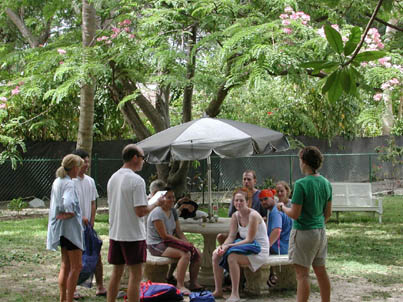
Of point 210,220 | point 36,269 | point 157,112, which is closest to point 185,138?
point 210,220

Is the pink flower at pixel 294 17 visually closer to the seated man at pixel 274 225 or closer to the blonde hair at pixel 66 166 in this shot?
the seated man at pixel 274 225

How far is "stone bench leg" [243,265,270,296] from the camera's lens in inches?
286

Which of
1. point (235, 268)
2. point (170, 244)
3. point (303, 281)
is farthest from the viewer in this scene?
point (170, 244)

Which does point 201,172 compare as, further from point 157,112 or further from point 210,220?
point 210,220

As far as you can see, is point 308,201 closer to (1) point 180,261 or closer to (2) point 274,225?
(2) point 274,225

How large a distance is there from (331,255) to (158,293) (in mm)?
4298

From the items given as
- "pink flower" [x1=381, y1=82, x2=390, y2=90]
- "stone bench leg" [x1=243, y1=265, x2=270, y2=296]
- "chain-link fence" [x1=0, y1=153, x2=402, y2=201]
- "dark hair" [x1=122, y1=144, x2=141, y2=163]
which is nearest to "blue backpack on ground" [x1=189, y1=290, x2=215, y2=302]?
"stone bench leg" [x1=243, y1=265, x2=270, y2=296]

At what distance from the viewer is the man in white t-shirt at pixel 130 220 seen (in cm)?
548

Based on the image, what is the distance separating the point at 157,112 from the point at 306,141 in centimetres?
1051

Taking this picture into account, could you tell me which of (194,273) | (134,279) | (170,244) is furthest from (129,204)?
(194,273)

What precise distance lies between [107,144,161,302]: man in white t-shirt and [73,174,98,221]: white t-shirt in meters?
1.20

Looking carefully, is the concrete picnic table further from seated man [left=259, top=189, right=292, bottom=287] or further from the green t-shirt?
the green t-shirt

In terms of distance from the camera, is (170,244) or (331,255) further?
(331,255)

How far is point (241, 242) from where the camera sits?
702cm
